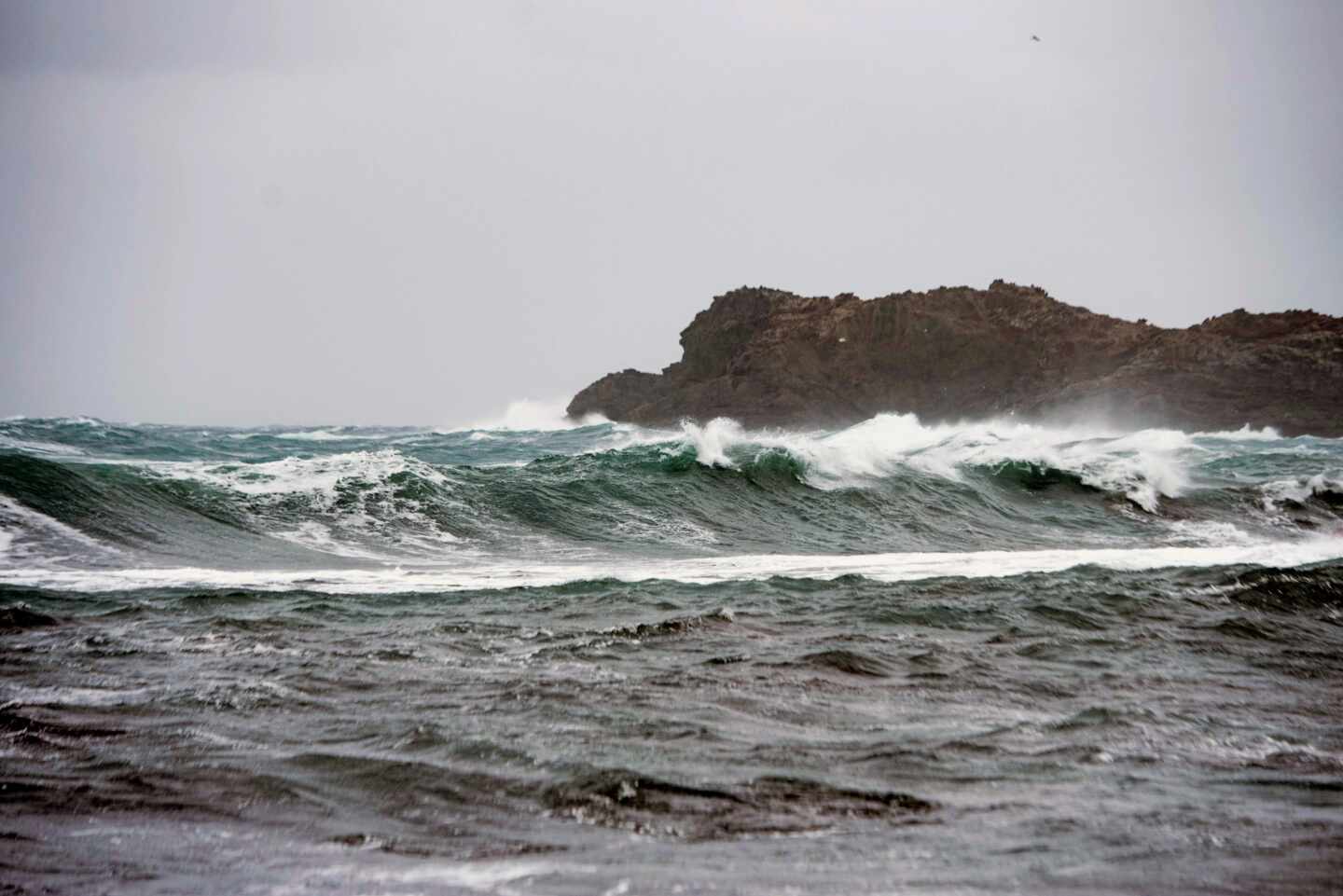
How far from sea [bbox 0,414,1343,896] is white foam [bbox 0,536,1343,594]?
10 cm

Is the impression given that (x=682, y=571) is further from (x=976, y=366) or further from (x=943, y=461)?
(x=976, y=366)

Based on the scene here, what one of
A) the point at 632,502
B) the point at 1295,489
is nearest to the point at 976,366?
the point at 1295,489

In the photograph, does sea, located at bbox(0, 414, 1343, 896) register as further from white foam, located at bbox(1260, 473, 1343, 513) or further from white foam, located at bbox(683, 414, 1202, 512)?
white foam, located at bbox(1260, 473, 1343, 513)

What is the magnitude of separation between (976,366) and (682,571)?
2362 inches

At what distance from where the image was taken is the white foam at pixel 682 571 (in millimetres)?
9141

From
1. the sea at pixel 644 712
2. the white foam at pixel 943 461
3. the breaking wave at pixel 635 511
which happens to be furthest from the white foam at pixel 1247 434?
the sea at pixel 644 712

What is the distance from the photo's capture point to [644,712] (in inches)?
192

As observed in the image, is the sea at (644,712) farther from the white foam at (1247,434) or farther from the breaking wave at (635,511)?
the white foam at (1247,434)

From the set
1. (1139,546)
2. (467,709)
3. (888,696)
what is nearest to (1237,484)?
(1139,546)

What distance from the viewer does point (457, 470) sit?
16766 mm

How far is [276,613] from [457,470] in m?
9.23

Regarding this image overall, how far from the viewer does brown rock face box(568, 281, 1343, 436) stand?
56.9m

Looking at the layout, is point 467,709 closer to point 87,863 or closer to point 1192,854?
point 87,863

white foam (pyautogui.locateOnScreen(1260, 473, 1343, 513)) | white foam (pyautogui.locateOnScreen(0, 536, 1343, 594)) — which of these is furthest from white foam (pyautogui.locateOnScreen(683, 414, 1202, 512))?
white foam (pyautogui.locateOnScreen(0, 536, 1343, 594))
